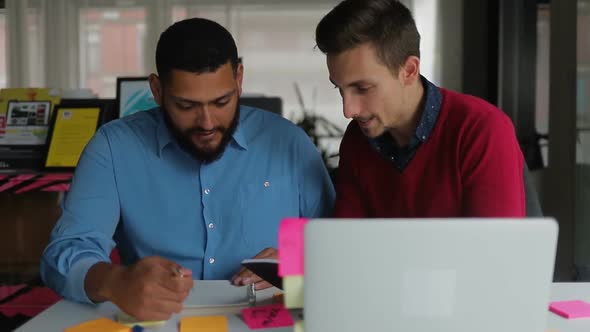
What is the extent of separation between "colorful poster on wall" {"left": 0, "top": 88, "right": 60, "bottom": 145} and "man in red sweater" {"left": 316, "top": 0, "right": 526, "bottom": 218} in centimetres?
182

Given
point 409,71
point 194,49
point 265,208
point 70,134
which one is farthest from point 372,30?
point 70,134

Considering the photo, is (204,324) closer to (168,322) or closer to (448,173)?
(168,322)

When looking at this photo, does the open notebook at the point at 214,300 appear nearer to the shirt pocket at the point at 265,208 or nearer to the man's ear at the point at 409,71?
the shirt pocket at the point at 265,208

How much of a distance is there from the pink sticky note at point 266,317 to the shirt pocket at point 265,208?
45 cm

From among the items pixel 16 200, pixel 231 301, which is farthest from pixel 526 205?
pixel 16 200

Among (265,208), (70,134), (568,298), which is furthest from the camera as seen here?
(70,134)

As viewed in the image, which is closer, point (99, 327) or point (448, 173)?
point (99, 327)

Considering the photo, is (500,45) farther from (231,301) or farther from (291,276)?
(291,276)

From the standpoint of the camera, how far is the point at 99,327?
3.46 feet

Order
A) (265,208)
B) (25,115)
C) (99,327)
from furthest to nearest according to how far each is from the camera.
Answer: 1. (25,115)
2. (265,208)
3. (99,327)

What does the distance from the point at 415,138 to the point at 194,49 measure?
21.1 inches

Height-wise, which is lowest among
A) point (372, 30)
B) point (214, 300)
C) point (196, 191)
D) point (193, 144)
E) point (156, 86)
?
point (214, 300)

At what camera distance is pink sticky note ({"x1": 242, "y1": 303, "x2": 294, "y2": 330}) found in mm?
1082

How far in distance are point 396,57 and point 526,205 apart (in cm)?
45
